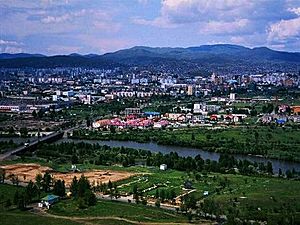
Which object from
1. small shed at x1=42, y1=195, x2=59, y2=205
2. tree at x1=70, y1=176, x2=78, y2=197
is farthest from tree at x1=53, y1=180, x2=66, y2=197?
small shed at x1=42, y1=195, x2=59, y2=205

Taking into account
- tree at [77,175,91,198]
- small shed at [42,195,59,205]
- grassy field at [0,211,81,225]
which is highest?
tree at [77,175,91,198]

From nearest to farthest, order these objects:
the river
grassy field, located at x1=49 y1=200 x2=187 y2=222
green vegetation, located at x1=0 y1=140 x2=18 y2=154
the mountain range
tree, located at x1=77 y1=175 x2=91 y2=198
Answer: grassy field, located at x1=49 y1=200 x2=187 y2=222 < tree, located at x1=77 y1=175 x2=91 y2=198 < the river < green vegetation, located at x1=0 y1=140 x2=18 y2=154 < the mountain range

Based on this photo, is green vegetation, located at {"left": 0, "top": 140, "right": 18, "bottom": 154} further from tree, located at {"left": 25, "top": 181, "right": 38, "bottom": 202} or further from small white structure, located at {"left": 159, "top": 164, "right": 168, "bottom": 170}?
tree, located at {"left": 25, "top": 181, "right": 38, "bottom": 202}

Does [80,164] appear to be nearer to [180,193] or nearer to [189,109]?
[180,193]

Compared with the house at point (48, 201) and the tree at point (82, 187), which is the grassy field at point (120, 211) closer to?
the house at point (48, 201)

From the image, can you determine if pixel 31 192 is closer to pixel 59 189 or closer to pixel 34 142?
pixel 59 189

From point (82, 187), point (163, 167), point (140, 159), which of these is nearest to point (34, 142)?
point (140, 159)
